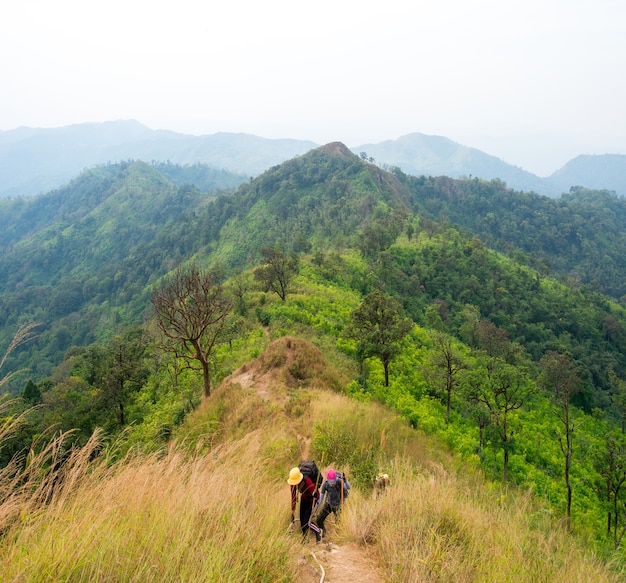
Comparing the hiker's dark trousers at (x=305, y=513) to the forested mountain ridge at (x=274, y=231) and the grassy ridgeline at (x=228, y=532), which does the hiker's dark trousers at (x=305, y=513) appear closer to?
the grassy ridgeline at (x=228, y=532)

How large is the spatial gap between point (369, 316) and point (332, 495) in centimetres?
1360

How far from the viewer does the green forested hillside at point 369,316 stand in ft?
57.9

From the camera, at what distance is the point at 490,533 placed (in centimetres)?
429

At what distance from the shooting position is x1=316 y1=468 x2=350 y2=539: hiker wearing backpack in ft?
17.4

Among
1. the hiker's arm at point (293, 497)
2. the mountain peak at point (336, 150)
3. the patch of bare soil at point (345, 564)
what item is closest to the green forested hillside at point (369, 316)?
the mountain peak at point (336, 150)

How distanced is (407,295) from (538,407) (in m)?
20.6

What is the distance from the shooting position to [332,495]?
17.7 ft

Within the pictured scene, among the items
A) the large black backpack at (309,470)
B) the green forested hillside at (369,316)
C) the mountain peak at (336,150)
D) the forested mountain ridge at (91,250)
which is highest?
the mountain peak at (336,150)

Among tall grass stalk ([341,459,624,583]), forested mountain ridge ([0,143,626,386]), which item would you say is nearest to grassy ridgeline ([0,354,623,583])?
tall grass stalk ([341,459,624,583])

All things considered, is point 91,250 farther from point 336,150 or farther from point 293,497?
point 293,497

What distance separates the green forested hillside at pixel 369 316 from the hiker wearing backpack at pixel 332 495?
8.76 feet

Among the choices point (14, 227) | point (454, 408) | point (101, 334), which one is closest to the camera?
point (454, 408)

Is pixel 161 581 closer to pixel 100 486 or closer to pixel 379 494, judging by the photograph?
pixel 100 486

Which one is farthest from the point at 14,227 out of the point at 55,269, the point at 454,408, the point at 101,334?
the point at 454,408
